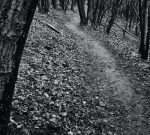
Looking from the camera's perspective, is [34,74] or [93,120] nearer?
[93,120]

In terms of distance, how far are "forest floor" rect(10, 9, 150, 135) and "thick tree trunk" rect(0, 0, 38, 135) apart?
167 cm

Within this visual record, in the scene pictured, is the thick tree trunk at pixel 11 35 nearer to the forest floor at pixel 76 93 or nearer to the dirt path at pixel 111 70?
the forest floor at pixel 76 93

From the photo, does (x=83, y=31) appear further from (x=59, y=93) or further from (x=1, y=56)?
(x=1, y=56)

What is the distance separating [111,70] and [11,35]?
287 inches

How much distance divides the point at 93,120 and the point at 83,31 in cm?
1185

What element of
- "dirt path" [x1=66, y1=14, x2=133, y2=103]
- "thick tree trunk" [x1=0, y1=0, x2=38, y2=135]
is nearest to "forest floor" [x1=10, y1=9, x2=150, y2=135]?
"dirt path" [x1=66, y1=14, x2=133, y2=103]

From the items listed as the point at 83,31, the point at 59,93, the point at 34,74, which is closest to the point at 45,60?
the point at 34,74

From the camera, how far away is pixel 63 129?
4773mm

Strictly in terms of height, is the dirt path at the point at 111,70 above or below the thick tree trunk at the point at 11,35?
below

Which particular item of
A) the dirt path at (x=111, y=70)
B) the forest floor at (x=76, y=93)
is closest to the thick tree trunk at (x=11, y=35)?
the forest floor at (x=76, y=93)

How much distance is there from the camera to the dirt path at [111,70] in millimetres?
7363

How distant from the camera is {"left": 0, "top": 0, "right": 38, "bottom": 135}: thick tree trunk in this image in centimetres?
240

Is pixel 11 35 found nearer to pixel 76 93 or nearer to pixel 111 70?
pixel 76 93

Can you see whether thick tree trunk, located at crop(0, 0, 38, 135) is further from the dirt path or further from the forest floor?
the dirt path
